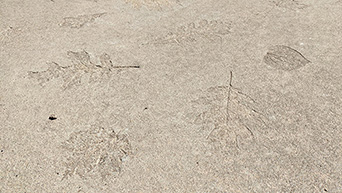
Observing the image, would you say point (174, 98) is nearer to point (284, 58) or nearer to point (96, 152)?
point (96, 152)

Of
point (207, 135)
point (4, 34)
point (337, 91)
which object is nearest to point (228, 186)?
point (207, 135)

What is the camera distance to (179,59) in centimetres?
234

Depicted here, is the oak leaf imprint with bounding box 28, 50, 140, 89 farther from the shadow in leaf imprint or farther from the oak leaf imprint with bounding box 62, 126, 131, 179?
the shadow in leaf imprint

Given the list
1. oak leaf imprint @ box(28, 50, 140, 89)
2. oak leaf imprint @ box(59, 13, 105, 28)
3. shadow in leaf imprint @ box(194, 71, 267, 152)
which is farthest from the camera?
oak leaf imprint @ box(59, 13, 105, 28)

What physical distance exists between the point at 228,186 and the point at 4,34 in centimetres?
226

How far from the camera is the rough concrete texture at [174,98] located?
1607 mm

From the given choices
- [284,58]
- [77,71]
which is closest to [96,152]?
[77,71]

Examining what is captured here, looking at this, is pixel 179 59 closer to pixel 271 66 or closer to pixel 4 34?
pixel 271 66

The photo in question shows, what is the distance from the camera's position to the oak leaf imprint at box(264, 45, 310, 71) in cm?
222

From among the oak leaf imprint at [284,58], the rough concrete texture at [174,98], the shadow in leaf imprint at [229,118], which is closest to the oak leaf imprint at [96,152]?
the rough concrete texture at [174,98]

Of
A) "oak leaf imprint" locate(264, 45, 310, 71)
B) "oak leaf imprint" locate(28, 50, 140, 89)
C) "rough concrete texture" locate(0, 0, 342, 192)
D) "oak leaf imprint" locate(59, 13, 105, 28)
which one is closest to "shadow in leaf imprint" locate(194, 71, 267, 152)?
"rough concrete texture" locate(0, 0, 342, 192)

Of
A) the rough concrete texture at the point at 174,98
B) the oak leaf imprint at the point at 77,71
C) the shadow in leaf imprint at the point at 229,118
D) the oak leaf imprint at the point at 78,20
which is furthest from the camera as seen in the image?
the oak leaf imprint at the point at 78,20

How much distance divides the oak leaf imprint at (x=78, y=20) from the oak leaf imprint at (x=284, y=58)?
1554 millimetres

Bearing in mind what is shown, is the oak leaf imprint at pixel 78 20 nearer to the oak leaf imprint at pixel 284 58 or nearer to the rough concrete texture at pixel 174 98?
the rough concrete texture at pixel 174 98
